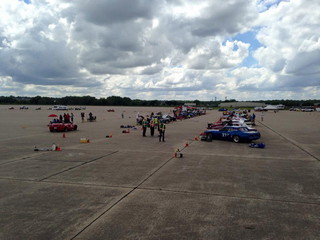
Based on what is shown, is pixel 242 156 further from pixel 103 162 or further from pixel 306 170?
pixel 103 162

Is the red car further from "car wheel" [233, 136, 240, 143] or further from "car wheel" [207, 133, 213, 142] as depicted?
"car wheel" [233, 136, 240, 143]

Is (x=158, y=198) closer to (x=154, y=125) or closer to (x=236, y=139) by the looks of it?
(x=236, y=139)

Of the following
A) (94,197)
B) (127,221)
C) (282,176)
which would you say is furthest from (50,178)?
(282,176)

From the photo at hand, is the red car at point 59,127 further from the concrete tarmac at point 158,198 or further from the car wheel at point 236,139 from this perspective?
the car wheel at point 236,139

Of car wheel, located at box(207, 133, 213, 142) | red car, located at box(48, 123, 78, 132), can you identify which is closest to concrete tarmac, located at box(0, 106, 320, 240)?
car wheel, located at box(207, 133, 213, 142)

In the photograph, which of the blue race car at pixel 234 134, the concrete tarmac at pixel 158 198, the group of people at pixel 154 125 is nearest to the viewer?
the concrete tarmac at pixel 158 198

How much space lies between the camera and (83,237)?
498 cm

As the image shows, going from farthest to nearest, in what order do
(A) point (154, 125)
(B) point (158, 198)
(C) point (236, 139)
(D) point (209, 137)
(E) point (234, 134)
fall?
(A) point (154, 125) < (D) point (209, 137) < (E) point (234, 134) < (C) point (236, 139) < (B) point (158, 198)

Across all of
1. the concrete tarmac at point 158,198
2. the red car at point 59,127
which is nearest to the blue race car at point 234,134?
the concrete tarmac at point 158,198

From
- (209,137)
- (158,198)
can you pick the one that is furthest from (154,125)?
(158,198)

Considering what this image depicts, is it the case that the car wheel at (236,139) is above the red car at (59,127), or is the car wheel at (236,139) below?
below

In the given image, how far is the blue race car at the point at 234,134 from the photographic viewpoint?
1898 cm

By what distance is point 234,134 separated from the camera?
19.6 m

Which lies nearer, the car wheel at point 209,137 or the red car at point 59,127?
the car wheel at point 209,137
